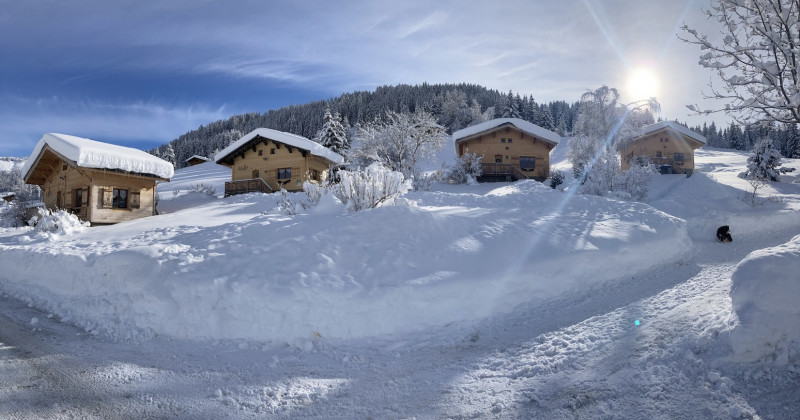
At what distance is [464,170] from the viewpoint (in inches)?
1220

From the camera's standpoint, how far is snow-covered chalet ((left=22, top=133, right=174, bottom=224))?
62.8 ft

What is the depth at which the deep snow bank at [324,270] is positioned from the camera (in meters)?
6.58

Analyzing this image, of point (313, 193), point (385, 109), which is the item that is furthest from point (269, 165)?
point (385, 109)

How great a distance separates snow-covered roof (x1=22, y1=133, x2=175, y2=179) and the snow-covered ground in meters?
8.69

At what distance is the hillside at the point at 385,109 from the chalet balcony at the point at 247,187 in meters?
48.0

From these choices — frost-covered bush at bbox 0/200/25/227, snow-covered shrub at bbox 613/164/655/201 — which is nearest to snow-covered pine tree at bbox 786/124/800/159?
snow-covered shrub at bbox 613/164/655/201

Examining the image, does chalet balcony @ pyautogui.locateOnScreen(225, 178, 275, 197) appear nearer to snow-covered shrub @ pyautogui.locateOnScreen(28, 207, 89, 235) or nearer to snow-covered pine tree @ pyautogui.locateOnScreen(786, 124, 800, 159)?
snow-covered shrub @ pyautogui.locateOnScreen(28, 207, 89, 235)

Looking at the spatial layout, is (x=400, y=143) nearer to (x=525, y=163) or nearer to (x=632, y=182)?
(x=525, y=163)

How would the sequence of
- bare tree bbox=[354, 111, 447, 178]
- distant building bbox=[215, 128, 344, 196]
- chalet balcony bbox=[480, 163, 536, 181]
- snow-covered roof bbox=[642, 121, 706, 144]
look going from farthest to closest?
snow-covered roof bbox=[642, 121, 706, 144]
bare tree bbox=[354, 111, 447, 178]
chalet balcony bbox=[480, 163, 536, 181]
distant building bbox=[215, 128, 344, 196]

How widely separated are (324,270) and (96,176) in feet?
62.6

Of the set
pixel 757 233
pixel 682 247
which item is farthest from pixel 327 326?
pixel 757 233

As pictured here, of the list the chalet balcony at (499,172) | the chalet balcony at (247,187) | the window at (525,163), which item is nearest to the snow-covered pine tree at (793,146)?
the window at (525,163)

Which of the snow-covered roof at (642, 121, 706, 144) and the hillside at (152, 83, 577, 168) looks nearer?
the snow-covered roof at (642, 121, 706, 144)

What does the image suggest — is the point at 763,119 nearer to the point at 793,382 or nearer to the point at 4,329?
the point at 793,382
